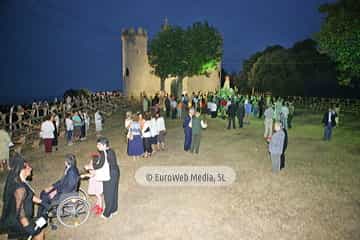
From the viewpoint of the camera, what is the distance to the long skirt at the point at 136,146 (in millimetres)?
10039

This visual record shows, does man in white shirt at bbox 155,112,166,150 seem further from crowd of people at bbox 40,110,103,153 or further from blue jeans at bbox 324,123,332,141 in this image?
blue jeans at bbox 324,123,332,141

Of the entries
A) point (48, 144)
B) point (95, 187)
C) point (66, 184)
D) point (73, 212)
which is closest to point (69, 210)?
point (73, 212)

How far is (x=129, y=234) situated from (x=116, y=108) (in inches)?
965

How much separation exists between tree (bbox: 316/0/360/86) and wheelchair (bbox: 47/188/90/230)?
13646 mm

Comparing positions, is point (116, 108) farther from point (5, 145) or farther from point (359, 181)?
point (359, 181)

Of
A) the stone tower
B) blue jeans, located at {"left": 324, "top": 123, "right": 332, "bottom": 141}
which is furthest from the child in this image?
the stone tower

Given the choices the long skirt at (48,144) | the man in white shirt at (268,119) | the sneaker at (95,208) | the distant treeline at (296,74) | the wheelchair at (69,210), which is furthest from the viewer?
the distant treeline at (296,74)

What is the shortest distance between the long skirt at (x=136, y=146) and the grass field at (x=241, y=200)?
32 centimetres

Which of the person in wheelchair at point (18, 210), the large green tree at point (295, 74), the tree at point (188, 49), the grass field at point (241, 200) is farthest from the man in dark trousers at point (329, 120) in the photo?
the large green tree at point (295, 74)

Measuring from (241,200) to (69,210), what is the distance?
12.0 feet

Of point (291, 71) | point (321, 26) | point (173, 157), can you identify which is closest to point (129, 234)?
point (173, 157)

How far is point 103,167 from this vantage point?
18.4ft

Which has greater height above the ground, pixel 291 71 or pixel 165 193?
pixel 291 71

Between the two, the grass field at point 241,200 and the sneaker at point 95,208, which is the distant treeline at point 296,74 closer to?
the grass field at point 241,200
